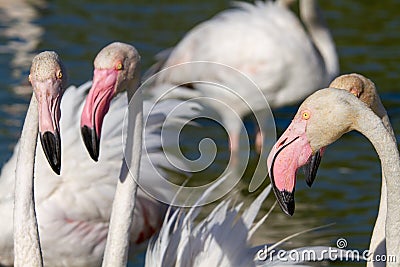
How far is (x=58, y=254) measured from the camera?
6.48m

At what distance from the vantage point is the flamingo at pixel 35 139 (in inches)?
173

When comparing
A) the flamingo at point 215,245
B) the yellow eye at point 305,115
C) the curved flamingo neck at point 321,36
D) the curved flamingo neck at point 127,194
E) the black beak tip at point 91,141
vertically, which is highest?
the yellow eye at point 305,115

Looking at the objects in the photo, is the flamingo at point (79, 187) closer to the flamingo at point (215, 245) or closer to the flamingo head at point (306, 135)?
the flamingo at point (215, 245)

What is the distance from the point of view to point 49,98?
4430 millimetres

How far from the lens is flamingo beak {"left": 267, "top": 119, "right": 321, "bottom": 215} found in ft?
12.8

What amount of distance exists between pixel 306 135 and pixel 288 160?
12cm

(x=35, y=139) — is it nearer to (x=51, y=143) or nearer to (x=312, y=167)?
(x=51, y=143)

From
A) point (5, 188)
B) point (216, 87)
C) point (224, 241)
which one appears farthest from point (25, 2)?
point (224, 241)

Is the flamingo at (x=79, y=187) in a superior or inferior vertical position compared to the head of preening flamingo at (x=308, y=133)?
inferior

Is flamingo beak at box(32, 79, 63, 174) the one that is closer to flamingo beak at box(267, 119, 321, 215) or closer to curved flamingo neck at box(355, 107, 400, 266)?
flamingo beak at box(267, 119, 321, 215)

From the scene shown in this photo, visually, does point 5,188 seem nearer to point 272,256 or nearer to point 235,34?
point 272,256

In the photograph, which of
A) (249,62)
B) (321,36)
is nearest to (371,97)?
(249,62)

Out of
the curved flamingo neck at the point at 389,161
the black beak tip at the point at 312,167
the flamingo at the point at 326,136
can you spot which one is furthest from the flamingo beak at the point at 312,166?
the curved flamingo neck at the point at 389,161

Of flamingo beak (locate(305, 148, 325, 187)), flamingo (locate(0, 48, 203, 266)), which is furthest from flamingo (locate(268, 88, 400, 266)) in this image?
flamingo (locate(0, 48, 203, 266))
